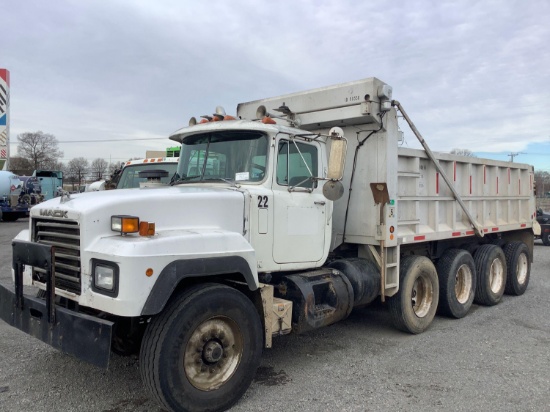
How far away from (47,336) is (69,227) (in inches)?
34.8

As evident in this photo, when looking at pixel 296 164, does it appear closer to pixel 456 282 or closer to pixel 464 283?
pixel 456 282

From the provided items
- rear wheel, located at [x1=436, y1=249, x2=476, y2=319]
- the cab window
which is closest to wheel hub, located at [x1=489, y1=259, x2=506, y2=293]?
rear wheel, located at [x1=436, y1=249, x2=476, y2=319]

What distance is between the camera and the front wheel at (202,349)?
3.46 m

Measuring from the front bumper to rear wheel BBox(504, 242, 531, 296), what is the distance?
310 inches

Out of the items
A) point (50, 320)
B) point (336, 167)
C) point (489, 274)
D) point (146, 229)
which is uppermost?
point (336, 167)

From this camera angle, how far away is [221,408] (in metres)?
3.81

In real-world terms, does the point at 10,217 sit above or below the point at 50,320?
below

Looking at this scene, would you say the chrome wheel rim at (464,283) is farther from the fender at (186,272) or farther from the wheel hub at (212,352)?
the wheel hub at (212,352)

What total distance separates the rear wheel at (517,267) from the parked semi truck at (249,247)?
141 centimetres

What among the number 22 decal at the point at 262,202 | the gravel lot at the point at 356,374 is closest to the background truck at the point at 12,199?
the gravel lot at the point at 356,374

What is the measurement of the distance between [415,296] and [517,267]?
3.53 meters

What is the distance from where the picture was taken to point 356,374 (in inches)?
187

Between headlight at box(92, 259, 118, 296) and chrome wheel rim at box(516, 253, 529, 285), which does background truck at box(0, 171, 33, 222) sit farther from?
headlight at box(92, 259, 118, 296)

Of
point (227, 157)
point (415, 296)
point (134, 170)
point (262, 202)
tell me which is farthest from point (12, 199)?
point (262, 202)
